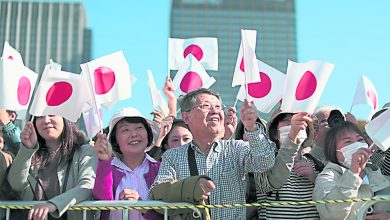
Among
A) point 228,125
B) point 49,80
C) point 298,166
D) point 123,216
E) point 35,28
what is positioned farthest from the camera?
point 35,28

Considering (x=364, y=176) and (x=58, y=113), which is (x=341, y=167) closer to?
(x=364, y=176)

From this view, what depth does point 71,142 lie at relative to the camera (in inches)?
191

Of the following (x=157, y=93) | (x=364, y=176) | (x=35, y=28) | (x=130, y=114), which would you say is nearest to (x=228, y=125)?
(x=130, y=114)

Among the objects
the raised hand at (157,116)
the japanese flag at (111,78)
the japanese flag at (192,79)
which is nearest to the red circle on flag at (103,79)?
→ the japanese flag at (111,78)

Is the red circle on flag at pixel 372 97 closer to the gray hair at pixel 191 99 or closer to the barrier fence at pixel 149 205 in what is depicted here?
the gray hair at pixel 191 99

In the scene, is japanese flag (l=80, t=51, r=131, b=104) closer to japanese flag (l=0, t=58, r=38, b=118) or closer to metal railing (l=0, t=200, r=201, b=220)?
japanese flag (l=0, t=58, r=38, b=118)

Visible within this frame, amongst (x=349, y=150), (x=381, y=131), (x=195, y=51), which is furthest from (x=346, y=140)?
(x=195, y=51)

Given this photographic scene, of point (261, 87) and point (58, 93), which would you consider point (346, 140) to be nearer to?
point (261, 87)

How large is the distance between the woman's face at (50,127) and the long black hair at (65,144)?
0.03 meters

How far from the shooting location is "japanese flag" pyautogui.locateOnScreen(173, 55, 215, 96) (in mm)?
7730

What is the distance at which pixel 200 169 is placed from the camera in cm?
440

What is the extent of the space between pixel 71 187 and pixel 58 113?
2.12 feet

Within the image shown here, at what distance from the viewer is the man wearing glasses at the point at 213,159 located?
4121 mm

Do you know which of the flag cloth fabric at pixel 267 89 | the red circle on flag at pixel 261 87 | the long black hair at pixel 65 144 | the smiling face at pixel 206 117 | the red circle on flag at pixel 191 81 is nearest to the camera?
the smiling face at pixel 206 117
